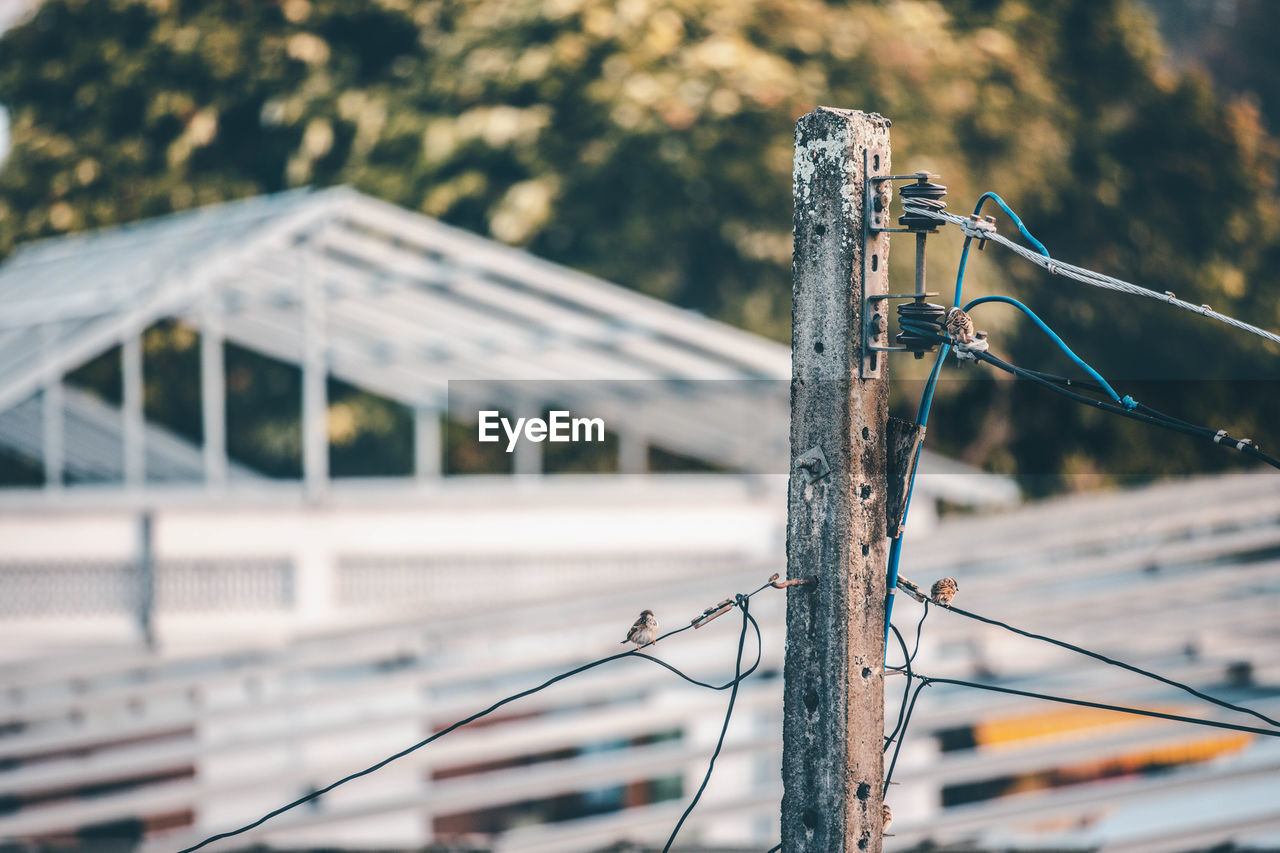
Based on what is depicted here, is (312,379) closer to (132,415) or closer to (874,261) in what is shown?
(132,415)

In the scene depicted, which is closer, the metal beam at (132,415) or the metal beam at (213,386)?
the metal beam at (213,386)

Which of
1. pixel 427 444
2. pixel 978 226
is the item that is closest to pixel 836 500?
pixel 978 226

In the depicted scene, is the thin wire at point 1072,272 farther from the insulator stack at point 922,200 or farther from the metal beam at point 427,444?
the metal beam at point 427,444

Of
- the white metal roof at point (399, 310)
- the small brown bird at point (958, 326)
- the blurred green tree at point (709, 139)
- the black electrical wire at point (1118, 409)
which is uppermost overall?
the blurred green tree at point (709, 139)

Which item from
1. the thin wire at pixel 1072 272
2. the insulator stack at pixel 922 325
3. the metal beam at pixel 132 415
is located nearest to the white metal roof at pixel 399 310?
the metal beam at pixel 132 415

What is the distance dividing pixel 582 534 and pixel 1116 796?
6.62 meters

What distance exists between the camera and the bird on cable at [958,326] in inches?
111

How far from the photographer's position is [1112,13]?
796 inches

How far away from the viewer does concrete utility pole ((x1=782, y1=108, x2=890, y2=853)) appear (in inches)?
110

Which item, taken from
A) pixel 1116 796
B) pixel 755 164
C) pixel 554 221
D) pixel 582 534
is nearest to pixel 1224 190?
pixel 755 164

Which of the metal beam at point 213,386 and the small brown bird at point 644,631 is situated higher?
the metal beam at point 213,386

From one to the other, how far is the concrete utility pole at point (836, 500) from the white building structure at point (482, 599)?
2.18m

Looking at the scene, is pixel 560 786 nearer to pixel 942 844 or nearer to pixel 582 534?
pixel 942 844

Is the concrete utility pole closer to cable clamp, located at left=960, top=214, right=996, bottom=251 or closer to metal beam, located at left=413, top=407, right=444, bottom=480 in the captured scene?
cable clamp, located at left=960, top=214, right=996, bottom=251
